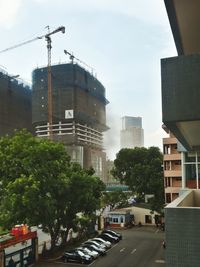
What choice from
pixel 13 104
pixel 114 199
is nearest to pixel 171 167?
pixel 114 199

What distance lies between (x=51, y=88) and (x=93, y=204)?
8857 cm

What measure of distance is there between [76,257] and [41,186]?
6648 millimetres

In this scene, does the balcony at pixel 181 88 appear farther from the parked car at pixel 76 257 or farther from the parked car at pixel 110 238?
the parked car at pixel 110 238

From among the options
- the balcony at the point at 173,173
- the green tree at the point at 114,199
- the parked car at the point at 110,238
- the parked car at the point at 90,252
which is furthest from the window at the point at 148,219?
the parked car at the point at 90,252

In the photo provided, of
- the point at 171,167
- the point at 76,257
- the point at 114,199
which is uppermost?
the point at 171,167

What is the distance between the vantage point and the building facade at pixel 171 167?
151 ft

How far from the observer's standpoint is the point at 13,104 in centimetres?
12388

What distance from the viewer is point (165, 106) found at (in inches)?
283

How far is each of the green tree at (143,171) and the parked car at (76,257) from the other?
70.8 feet

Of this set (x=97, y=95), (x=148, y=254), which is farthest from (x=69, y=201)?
(x=97, y=95)

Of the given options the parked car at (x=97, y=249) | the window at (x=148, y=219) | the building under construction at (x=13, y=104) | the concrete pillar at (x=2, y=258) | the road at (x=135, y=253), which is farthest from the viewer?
the building under construction at (x=13, y=104)

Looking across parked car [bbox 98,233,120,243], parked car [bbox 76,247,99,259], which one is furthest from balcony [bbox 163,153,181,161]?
parked car [bbox 76,247,99,259]

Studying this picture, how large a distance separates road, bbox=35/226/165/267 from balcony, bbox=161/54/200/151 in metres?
25.1

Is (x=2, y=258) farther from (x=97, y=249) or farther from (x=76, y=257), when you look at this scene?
(x=97, y=249)
